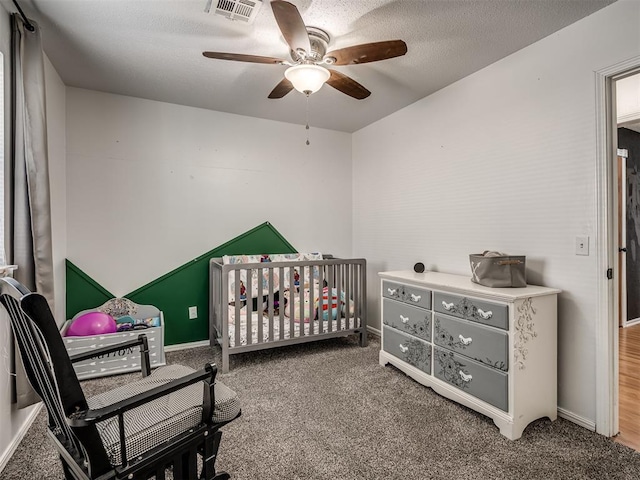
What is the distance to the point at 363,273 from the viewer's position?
3.32 metres

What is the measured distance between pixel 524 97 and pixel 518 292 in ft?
4.32

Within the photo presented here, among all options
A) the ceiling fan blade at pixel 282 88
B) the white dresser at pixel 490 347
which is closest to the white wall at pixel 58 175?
the ceiling fan blade at pixel 282 88

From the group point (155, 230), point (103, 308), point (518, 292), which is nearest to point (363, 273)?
point (518, 292)

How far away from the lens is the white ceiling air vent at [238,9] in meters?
1.77

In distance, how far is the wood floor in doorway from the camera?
186cm

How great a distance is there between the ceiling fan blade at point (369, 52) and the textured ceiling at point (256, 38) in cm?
24

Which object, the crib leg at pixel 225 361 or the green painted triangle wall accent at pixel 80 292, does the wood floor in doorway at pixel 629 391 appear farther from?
the green painted triangle wall accent at pixel 80 292

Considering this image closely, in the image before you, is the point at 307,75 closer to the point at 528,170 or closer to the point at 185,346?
the point at 528,170

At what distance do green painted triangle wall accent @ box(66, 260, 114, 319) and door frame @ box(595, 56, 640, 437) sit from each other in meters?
3.66

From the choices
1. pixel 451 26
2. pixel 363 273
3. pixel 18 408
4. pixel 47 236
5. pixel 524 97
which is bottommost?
pixel 18 408

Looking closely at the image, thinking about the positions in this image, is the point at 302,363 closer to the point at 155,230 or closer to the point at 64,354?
the point at 155,230

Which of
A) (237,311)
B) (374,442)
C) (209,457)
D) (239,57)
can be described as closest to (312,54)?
(239,57)

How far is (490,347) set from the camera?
197 cm

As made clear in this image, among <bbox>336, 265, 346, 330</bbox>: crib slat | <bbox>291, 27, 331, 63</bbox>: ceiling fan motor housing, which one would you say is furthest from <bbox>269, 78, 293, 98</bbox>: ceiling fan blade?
<bbox>336, 265, 346, 330</bbox>: crib slat
